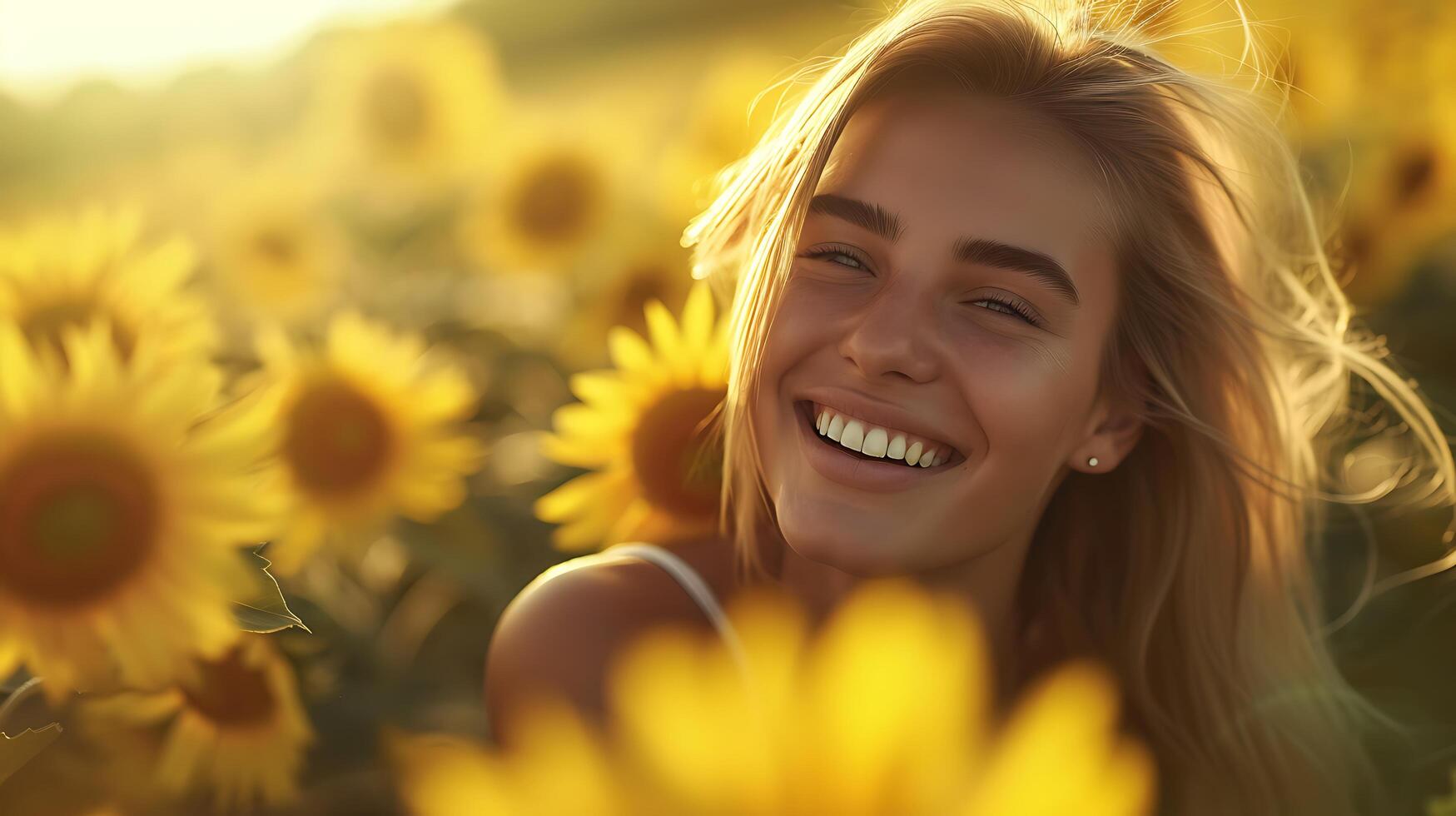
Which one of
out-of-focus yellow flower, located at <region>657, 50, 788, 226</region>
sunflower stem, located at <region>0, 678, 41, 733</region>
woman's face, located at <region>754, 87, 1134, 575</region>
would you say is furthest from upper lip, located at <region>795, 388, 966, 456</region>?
out-of-focus yellow flower, located at <region>657, 50, 788, 226</region>

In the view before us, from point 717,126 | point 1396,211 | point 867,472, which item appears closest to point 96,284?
point 867,472

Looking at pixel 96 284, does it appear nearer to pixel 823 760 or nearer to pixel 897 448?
pixel 897 448

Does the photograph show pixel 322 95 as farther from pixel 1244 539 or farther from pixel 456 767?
pixel 456 767

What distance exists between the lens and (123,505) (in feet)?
2.03

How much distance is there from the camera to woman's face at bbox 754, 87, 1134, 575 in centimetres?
81

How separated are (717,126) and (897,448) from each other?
0.81 m

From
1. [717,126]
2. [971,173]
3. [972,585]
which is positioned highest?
[971,173]

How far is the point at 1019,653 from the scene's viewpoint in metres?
1.06

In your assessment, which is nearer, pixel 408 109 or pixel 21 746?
pixel 21 746

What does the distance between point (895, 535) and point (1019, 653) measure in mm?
291

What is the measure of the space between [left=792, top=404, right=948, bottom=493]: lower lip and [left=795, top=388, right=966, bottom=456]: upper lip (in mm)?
25

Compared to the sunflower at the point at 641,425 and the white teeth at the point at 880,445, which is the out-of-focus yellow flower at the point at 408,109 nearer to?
the sunflower at the point at 641,425

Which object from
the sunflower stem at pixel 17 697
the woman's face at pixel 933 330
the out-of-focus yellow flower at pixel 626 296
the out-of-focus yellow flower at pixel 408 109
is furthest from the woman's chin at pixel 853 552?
the out-of-focus yellow flower at pixel 408 109

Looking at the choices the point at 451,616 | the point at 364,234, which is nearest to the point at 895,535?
the point at 451,616
